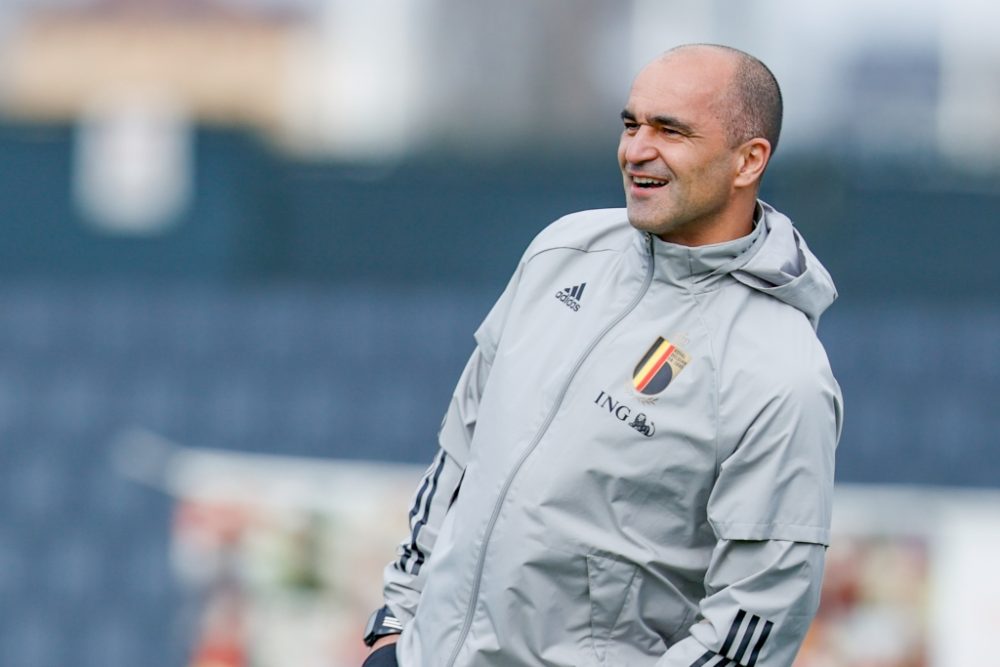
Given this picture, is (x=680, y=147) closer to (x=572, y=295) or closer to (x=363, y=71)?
(x=572, y=295)

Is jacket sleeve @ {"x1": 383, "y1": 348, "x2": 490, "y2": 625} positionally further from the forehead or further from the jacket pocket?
the forehead

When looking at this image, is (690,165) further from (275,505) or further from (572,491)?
(275,505)

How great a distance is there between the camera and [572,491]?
7.95 feet

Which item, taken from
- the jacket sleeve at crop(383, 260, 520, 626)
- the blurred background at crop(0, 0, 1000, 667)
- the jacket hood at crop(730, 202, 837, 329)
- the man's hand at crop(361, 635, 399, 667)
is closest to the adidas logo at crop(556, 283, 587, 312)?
the jacket sleeve at crop(383, 260, 520, 626)

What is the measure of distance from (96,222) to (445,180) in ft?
4.75

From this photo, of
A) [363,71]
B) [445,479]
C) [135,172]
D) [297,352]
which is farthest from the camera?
[363,71]

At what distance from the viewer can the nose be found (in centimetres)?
248

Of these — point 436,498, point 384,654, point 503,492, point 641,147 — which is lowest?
point 384,654

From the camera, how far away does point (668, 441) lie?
7.90 ft

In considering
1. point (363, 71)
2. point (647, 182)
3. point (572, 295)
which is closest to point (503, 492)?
point (572, 295)

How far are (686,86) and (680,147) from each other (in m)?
0.08

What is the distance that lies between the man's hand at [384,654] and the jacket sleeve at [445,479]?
36 millimetres

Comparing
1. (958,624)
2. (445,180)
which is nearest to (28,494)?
(445,180)

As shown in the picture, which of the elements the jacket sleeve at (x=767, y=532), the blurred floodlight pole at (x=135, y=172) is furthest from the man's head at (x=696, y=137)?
the blurred floodlight pole at (x=135, y=172)
